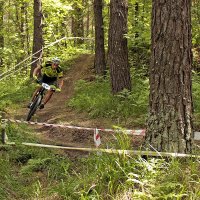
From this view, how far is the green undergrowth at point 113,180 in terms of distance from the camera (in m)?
3.99

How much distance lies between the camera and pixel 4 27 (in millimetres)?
23812

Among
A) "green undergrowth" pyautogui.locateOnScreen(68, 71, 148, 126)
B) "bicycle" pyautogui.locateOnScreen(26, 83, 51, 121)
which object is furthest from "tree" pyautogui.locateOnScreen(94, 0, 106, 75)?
"bicycle" pyautogui.locateOnScreen(26, 83, 51, 121)

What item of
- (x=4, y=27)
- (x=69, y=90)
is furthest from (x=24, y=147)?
(x=4, y=27)

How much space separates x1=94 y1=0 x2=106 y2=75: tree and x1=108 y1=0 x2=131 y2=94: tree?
348 cm

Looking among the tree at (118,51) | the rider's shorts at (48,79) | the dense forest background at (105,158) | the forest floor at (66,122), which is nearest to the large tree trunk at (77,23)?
the dense forest background at (105,158)

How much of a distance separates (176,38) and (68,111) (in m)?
6.60

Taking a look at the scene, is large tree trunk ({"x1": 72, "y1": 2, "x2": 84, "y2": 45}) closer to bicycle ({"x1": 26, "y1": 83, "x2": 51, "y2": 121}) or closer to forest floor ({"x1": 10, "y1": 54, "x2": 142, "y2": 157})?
forest floor ({"x1": 10, "y1": 54, "x2": 142, "y2": 157})

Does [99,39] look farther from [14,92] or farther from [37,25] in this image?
[14,92]

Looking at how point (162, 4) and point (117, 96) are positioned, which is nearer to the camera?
point (162, 4)

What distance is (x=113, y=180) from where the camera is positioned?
429 cm

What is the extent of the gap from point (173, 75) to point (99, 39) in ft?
32.0

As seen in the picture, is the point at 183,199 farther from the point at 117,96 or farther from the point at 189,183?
the point at 117,96

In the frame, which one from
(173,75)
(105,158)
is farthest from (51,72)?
(173,75)

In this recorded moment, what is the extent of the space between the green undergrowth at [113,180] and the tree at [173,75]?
1.20ft
